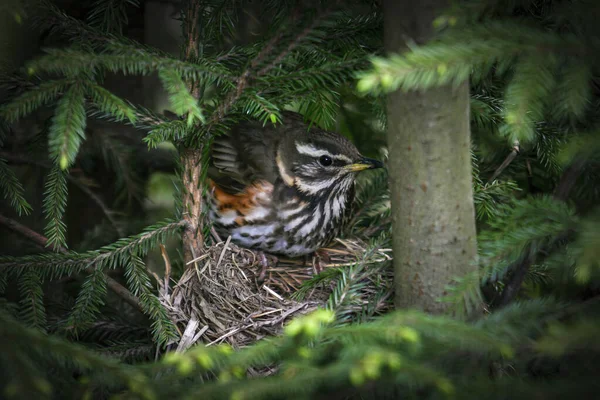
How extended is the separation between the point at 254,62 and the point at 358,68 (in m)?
0.35

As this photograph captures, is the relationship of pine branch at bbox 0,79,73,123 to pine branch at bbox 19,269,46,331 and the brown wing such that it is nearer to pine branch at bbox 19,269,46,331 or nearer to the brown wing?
pine branch at bbox 19,269,46,331

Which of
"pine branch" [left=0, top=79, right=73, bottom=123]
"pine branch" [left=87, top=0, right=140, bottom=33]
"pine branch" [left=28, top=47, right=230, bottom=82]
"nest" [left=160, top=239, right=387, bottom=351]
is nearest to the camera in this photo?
"pine branch" [left=28, top=47, right=230, bottom=82]

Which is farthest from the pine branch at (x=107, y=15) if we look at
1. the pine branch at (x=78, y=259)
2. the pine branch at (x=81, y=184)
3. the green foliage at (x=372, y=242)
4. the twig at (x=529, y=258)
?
the twig at (x=529, y=258)

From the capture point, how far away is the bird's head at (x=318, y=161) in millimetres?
2916

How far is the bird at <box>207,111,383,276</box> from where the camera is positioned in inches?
116

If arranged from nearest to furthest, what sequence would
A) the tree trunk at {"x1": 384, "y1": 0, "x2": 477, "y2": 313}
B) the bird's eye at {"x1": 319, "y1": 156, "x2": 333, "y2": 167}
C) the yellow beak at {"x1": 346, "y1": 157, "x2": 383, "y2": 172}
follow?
the tree trunk at {"x1": 384, "y1": 0, "x2": 477, "y2": 313} < the yellow beak at {"x1": 346, "y1": 157, "x2": 383, "y2": 172} < the bird's eye at {"x1": 319, "y1": 156, "x2": 333, "y2": 167}

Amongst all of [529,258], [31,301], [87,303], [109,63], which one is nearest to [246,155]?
[87,303]

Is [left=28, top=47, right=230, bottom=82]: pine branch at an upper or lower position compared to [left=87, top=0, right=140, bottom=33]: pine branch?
lower

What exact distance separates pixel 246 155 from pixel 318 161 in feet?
1.35

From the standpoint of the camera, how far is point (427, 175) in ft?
5.65

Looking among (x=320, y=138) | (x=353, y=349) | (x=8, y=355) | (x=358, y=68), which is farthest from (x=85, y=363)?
(x=320, y=138)

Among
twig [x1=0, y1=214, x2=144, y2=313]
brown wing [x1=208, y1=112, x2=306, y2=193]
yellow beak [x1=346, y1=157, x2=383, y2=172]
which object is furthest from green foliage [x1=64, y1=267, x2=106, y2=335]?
yellow beak [x1=346, y1=157, x2=383, y2=172]

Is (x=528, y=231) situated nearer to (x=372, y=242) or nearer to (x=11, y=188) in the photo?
(x=372, y=242)

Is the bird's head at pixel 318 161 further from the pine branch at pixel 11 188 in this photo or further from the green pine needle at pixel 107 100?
the green pine needle at pixel 107 100
